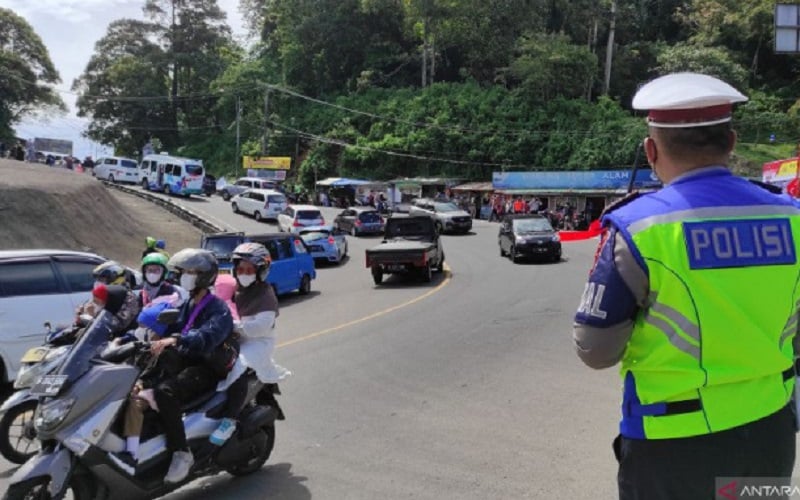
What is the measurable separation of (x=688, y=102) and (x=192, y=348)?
3.58 m

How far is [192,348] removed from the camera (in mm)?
4578

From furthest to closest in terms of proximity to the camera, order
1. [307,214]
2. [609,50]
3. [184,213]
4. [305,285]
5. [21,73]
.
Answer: [21,73]
[609,50]
[184,213]
[307,214]
[305,285]

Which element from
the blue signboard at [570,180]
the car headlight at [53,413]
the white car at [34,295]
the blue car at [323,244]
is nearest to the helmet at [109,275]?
the white car at [34,295]

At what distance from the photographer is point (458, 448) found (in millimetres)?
5797

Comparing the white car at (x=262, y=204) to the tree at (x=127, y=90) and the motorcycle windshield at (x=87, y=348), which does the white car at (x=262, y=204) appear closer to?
the motorcycle windshield at (x=87, y=348)

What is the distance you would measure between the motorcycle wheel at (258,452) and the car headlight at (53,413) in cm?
149

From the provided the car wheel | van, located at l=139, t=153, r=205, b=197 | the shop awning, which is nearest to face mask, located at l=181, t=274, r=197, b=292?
the car wheel

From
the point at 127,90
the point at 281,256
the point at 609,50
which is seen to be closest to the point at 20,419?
the point at 281,256

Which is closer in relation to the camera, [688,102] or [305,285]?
[688,102]

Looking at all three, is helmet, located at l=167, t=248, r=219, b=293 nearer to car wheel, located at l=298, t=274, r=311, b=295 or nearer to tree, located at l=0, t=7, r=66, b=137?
car wheel, located at l=298, t=274, r=311, b=295

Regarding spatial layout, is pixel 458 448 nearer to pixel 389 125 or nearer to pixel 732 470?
pixel 732 470

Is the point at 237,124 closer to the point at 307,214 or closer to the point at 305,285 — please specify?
the point at 307,214

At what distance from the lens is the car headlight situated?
159 inches

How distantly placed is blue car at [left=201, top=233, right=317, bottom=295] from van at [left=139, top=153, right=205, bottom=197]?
3183cm
